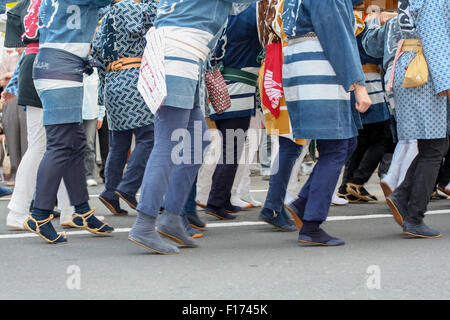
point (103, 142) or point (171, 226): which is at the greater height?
point (171, 226)

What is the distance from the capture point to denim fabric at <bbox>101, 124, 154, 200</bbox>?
239 inches

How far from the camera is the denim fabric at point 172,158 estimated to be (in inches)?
165

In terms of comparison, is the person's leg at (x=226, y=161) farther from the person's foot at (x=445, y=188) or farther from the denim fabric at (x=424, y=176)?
the person's foot at (x=445, y=188)

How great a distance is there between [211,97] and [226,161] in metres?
0.79

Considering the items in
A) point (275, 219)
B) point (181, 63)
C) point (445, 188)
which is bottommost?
point (275, 219)

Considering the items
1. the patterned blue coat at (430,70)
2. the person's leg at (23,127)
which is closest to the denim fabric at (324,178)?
the patterned blue coat at (430,70)

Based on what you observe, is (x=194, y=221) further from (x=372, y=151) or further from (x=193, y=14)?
(x=372, y=151)

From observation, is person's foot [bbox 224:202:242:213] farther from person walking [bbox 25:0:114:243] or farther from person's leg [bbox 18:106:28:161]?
person's leg [bbox 18:106:28:161]

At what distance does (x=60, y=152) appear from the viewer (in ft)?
15.6

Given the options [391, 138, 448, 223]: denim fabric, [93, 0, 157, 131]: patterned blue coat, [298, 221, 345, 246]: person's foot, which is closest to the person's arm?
[391, 138, 448, 223]: denim fabric

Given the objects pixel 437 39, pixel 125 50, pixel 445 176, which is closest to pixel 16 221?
pixel 125 50

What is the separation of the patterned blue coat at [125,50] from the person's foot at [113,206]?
732 mm

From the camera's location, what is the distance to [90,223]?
512 cm
